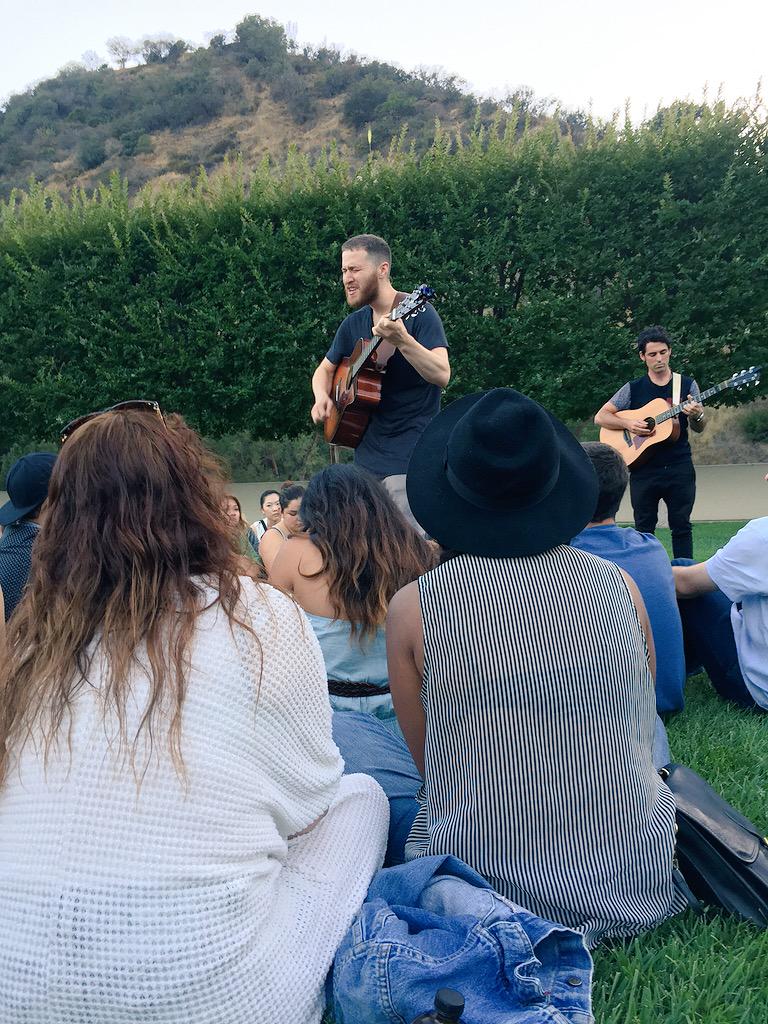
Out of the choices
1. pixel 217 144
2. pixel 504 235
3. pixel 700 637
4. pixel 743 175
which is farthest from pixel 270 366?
pixel 217 144

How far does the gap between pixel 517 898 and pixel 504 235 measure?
11.5m

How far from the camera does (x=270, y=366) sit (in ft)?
41.8

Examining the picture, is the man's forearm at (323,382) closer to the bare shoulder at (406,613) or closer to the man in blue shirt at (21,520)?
the man in blue shirt at (21,520)

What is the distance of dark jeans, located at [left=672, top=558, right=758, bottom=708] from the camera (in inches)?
157

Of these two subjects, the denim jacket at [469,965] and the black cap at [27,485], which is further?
the black cap at [27,485]

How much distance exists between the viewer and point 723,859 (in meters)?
2.21

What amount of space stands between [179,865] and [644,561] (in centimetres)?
257

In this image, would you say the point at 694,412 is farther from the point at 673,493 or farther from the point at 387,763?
the point at 387,763

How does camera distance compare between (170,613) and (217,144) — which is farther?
(217,144)

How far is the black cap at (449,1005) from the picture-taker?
1.48m

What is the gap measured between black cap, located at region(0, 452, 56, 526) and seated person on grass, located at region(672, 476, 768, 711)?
325cm

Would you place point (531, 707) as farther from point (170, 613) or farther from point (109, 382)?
point (109, 382)

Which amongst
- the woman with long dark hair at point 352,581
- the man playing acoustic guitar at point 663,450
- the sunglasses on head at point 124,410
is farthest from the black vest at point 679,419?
the sunglasses on head at point 124,410

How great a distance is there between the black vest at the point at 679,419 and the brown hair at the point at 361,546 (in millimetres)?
4974
